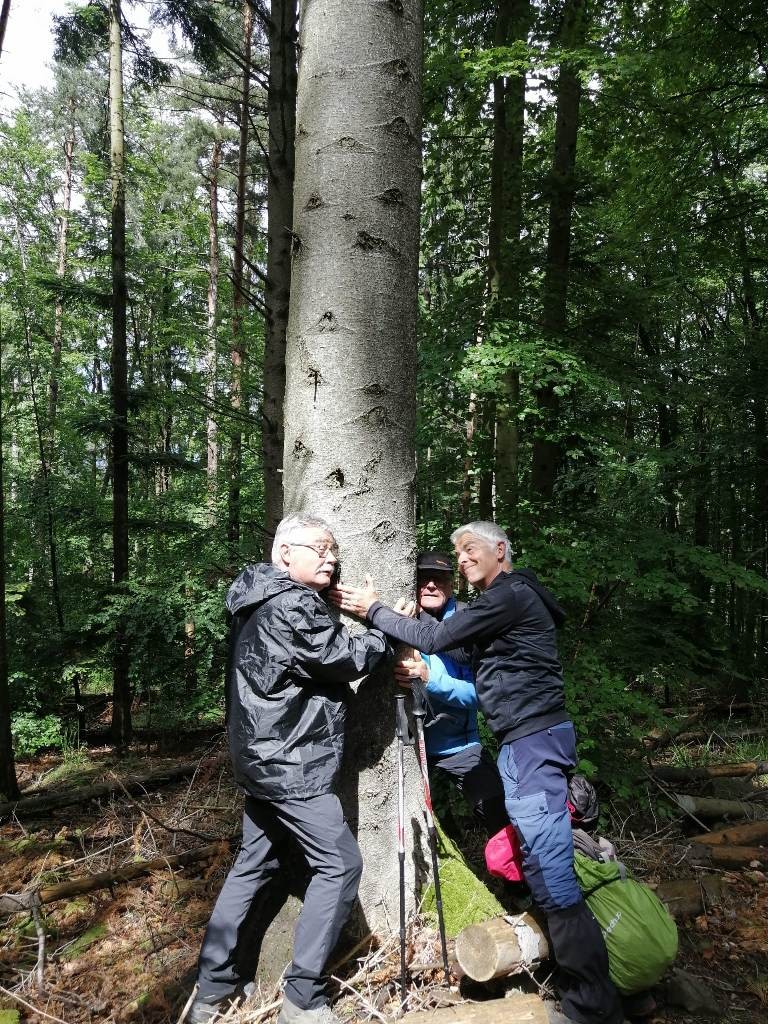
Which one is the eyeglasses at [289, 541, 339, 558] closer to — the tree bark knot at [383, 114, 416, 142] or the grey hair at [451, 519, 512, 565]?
the grey hair at [451, 519, 512, 565]

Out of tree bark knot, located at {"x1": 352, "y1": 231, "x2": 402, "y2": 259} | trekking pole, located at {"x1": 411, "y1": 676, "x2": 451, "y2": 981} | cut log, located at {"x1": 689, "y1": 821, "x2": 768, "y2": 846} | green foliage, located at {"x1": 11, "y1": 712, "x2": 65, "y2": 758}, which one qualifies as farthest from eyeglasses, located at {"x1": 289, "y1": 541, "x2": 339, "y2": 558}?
green foliage, located at {"x1": 11, "y1": 712, "x2": 65, "y2": 758}

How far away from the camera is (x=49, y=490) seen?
9.11 meters

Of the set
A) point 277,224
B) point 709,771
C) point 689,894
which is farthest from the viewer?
point 277,224

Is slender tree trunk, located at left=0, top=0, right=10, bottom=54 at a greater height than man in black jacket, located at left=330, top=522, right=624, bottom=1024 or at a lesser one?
greater

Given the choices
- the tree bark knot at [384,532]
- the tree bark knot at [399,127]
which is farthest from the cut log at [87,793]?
the tree bark knot at [399,127]

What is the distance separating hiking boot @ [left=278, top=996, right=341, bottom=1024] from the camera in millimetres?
2047

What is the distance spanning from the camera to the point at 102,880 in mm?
3158

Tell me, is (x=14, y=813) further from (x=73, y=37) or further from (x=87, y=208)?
(x=87, y=208)

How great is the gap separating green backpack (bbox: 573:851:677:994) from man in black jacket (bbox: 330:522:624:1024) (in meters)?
0.10

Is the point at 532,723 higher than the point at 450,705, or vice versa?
the point at 532,723

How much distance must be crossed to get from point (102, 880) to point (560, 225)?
22.1 ft

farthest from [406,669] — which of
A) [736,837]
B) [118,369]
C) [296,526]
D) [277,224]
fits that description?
[118,369]

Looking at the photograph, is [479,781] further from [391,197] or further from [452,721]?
[391,197]

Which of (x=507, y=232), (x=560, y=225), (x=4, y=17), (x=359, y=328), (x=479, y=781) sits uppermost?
(x=4, y=17)
